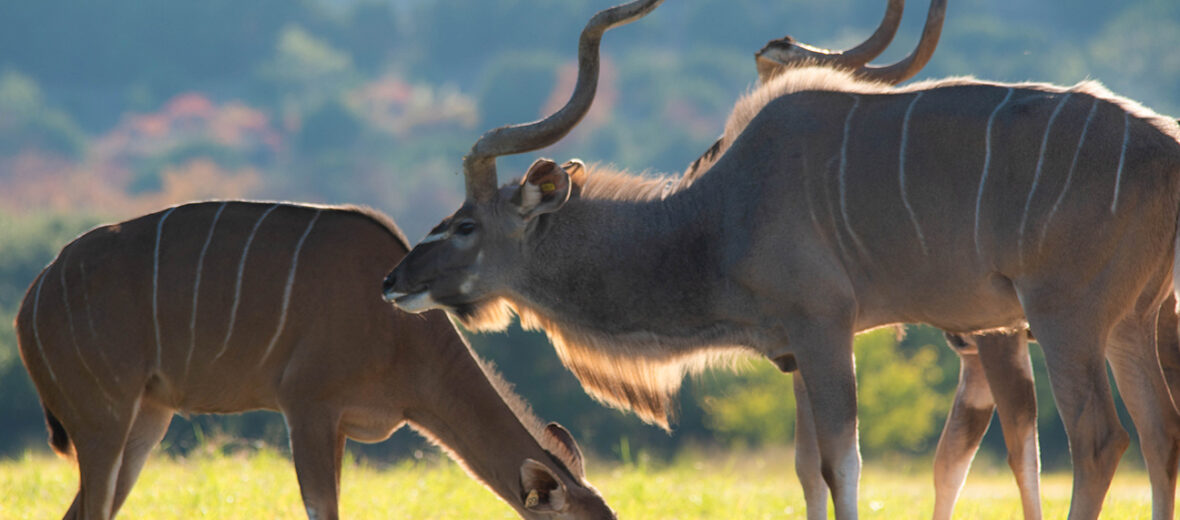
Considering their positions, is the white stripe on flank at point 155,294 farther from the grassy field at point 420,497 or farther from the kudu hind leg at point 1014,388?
the kudu hind leg at point 1014,388

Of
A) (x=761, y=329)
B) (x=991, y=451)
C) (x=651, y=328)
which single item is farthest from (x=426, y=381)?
(x=991, y=451)

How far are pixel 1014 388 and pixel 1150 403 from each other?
1.88ft

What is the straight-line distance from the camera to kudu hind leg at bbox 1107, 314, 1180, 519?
4570mm

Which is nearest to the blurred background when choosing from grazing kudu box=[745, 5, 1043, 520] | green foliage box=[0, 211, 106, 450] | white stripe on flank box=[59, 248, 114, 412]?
green foliage box=[0, 211, 106, 450]

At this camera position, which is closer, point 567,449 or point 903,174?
point 903,174

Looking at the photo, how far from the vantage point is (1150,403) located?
4.62 meters

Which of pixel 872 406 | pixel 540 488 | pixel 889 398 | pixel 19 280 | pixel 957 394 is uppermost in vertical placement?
pixel 19 280

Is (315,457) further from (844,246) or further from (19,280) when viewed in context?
(19,280)

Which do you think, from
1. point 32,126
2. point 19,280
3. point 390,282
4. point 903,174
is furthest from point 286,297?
point 32,126

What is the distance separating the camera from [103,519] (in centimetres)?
498

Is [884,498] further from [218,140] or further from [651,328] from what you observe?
[218,140]

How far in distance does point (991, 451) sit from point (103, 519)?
30.3 meters

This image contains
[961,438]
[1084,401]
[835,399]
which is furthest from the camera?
[961,438]

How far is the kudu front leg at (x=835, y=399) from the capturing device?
4.44m
